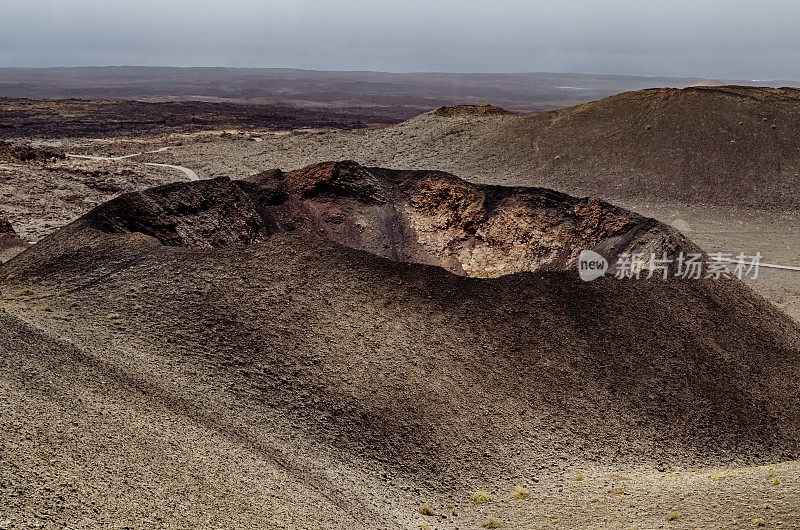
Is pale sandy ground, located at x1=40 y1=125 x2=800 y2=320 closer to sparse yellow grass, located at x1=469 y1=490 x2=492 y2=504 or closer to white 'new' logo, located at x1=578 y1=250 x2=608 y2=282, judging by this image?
white 'new' logo, located at x1=578 y1=250 x2=608 y2=282

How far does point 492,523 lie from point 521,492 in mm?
892

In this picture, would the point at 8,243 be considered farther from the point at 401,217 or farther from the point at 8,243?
the point at 401,217

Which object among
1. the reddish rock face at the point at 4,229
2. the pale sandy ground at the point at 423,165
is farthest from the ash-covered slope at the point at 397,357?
the pale sandy ground at the point at 423,165

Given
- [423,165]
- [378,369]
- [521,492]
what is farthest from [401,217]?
[423,165]

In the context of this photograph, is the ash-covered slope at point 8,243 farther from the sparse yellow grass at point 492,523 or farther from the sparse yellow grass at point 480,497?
the sparse yellow grass at point 492,523

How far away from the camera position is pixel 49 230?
2181cm

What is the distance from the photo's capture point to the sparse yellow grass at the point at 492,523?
647 centimetres

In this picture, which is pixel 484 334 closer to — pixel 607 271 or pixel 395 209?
pixel 607 271

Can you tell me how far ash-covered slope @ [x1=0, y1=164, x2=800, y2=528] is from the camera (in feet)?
24.7

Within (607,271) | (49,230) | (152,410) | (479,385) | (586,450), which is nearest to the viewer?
(152,410)

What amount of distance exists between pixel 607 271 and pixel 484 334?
10.9ft

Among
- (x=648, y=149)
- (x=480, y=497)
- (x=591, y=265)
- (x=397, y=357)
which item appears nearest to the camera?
(x=480, y=497)

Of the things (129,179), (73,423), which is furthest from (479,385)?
(129,179)

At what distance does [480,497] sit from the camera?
23.4 ft
